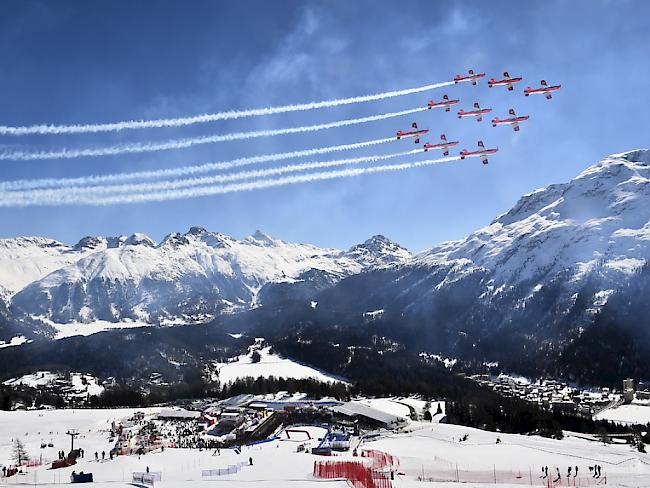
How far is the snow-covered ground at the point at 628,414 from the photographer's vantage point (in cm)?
16638

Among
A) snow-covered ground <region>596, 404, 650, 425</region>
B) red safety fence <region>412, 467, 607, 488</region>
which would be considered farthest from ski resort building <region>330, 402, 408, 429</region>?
red safety fence <region>412, 467, 607, 488</region>

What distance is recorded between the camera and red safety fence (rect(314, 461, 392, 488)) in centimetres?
6153

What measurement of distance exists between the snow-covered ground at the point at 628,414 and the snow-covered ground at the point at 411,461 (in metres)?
53.6

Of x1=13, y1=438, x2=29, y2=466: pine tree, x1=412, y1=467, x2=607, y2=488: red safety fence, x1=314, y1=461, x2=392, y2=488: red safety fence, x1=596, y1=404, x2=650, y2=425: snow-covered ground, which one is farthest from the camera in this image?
x1=596, y1=404, x2=650, y2=425: snow-covered ground

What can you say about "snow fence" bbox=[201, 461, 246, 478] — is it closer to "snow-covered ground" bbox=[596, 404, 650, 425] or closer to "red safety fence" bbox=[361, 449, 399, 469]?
"red safety fence" bbox=[361, 449, 399, 469]

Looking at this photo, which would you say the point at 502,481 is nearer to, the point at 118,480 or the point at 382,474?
the point at 382,474

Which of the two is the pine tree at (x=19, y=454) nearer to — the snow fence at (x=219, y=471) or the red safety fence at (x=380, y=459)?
the snow fence at (x=219, y=471)

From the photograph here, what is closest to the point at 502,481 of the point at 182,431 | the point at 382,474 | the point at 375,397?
the point at 382,474

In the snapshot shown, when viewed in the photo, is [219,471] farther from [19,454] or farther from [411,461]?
[19,454]

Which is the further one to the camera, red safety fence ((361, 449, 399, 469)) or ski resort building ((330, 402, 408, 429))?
ski resort building ((330, 402, 408, 429))

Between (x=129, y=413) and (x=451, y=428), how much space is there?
3227 inches

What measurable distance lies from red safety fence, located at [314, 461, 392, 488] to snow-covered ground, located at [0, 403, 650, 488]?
161cm

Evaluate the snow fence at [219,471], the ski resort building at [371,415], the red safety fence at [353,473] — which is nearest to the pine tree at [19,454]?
the snow fence at [219,471]

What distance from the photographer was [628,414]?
580ft
